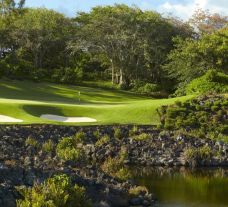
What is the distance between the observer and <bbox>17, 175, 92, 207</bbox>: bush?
66.3 feet

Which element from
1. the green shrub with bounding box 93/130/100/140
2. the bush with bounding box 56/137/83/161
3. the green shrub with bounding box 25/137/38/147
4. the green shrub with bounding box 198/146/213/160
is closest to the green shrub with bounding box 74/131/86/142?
the bush with bounding box 56/137/83/161

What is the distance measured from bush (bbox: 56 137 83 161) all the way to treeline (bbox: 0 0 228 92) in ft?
116

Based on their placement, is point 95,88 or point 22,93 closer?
point 22,93

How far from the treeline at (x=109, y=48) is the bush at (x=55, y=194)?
48575 mm

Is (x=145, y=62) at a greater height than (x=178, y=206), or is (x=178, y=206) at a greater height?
(x=145, y=62)

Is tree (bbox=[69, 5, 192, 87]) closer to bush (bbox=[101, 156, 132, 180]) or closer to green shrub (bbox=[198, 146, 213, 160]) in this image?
green shrub (bbox=[198, 146, 213, 160])

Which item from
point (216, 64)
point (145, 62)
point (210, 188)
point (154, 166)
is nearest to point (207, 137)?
point (154, 166)

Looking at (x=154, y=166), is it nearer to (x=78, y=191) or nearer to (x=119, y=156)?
(x=119, y=156)

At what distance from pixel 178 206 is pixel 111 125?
1560 centimetres

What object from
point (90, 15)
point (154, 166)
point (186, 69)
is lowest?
point (154, 166)

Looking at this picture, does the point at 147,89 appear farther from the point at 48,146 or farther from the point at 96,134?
the point at 48,146

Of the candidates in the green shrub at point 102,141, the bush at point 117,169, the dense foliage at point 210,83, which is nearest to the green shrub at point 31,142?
the green shrub at point 102,141

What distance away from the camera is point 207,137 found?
3972 cm

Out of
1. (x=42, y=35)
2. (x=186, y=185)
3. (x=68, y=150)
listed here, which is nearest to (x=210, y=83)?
(x=68, y=150)
